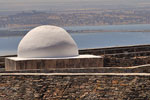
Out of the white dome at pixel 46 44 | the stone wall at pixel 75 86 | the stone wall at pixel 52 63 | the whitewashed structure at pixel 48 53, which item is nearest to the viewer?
the stone wall at pixel 75 86

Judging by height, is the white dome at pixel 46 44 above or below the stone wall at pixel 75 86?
above

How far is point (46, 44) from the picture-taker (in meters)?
25.1

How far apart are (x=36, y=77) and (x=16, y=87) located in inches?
29.6

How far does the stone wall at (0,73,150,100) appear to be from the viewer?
1612cm

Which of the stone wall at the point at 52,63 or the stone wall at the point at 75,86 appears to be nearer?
the stone wall at the point at 75,86

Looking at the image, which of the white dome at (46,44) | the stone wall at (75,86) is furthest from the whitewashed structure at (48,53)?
the stone wall at (75,86)

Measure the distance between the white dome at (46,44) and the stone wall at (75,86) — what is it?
7.93 meters

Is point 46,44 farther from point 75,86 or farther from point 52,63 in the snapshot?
point 75,86

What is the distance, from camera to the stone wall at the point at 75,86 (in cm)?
1612

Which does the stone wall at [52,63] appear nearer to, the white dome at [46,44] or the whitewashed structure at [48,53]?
the whitewashed structure at [48,53]

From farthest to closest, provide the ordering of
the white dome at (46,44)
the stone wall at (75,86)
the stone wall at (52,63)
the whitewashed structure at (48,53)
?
the white dome at (46,44)
the whitewashed structure at (48,53)
the stone wall at (52,63)
the stone wall at (75,86)

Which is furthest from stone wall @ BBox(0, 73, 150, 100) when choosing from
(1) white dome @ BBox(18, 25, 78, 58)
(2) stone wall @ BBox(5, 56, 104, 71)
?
(1) white dome @ BBox(18, 25, 78, 58)

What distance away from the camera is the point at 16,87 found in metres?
17.2

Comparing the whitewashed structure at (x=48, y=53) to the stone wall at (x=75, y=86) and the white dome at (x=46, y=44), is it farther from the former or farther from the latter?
the stone wall at (x=75, y=86)
